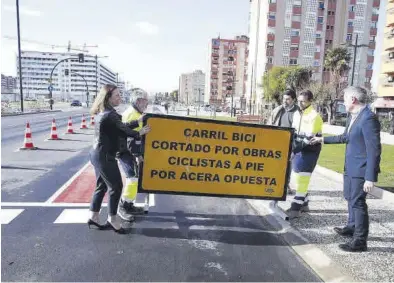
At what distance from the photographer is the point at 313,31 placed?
69438 millimetres

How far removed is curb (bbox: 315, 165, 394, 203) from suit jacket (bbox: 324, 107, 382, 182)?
2738 millimetres

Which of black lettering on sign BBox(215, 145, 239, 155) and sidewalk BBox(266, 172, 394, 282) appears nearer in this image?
sidewalk BBox(266, 172, 394, 282)

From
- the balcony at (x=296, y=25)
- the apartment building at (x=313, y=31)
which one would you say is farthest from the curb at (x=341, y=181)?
the balcony at (x=296, y=25)

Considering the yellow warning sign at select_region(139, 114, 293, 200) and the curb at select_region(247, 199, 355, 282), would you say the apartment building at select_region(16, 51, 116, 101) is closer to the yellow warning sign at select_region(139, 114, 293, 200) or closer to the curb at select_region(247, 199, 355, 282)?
the yellow warning sign at select_region(139, 114, 293, 200)

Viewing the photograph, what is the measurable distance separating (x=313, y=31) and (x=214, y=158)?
7200cm

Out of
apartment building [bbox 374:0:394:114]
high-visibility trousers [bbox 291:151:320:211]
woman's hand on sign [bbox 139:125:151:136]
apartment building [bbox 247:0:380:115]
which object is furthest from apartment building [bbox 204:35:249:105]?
woman's hand on sign [bbox 139:125:151:136]

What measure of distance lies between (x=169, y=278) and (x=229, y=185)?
76.2 inches

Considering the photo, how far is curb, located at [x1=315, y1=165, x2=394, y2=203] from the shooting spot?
20.7ft

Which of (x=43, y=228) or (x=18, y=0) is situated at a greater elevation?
(x=18, y=0)

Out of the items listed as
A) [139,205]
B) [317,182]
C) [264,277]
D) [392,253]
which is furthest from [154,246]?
[317,182]

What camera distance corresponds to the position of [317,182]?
7.75 m

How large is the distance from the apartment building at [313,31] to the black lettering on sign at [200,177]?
63.1 metres

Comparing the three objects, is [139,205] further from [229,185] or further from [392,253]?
[392,253]

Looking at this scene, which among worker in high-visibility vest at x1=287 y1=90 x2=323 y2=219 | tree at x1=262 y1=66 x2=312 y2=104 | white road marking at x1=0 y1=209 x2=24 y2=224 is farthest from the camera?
tree at x1=262 y1=66 x2=312 y2=104
